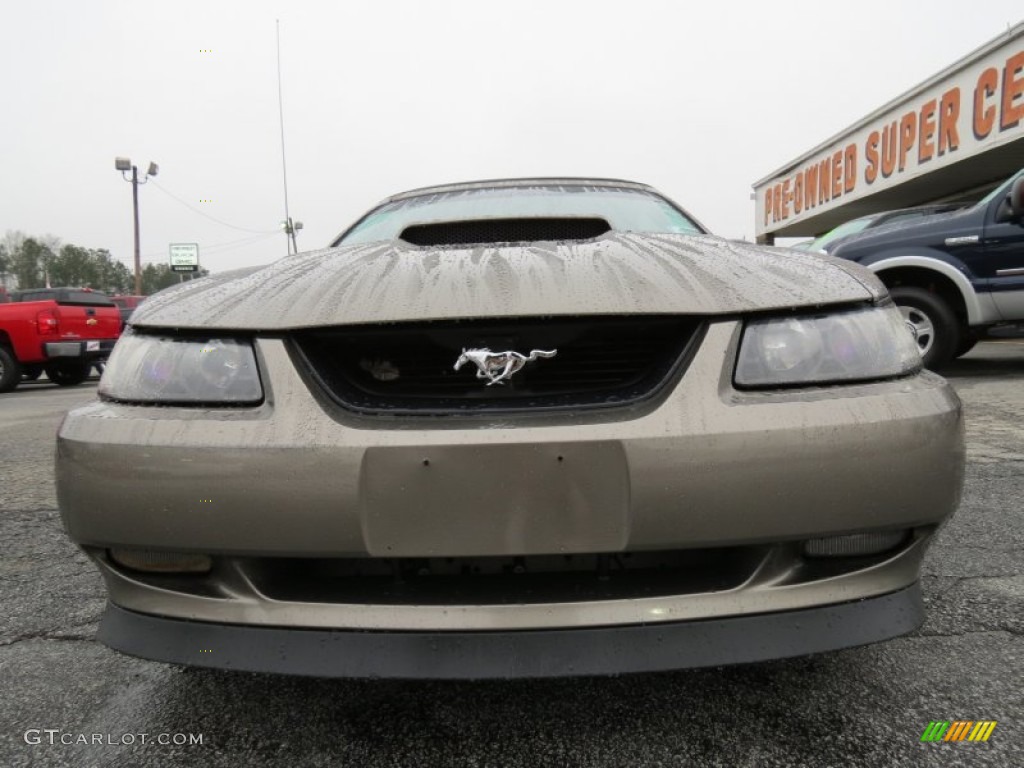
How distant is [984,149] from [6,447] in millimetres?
12438

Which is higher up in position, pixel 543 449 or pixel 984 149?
pixel 984 149

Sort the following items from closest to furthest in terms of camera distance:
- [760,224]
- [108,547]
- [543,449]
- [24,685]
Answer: [543,449]
[108,547]
[24,685]
[760,224]

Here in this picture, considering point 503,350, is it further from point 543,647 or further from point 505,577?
point 543,647

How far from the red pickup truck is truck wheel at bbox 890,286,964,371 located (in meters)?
9.63

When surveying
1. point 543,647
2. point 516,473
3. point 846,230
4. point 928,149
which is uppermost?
point 928,149

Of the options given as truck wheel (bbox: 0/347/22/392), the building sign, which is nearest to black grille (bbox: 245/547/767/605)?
truck wheel (bbox: 0/347/22/392)

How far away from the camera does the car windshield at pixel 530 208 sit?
225cm

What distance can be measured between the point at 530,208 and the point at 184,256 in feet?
159

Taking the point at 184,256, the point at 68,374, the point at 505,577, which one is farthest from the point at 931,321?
the point at 184,256

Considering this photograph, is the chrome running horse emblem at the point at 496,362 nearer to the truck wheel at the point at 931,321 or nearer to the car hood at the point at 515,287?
the car hood at the point at 515,287

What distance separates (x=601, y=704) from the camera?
1.35m

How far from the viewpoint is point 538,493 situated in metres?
1.06

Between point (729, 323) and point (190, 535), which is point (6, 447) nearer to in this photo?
point (190, 535)

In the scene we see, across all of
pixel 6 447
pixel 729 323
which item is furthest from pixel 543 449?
pixel 6 447
